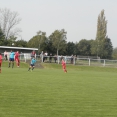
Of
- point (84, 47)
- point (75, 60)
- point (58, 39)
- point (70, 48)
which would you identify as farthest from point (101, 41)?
point (75, 60)

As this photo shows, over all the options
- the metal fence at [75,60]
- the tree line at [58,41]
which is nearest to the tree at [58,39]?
the tree line at [58,41]

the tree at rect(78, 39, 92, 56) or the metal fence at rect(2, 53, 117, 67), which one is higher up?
the tree at rect(78, 39, 92, 56)

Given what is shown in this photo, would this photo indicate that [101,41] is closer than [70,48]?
Yes

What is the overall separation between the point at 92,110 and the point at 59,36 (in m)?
72.7

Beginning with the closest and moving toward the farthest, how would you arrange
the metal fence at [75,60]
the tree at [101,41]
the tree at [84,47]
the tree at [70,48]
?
the metal fence at [75,60] < the tree at [101,41] < the tree at [70,48] < the tree at [84,47]

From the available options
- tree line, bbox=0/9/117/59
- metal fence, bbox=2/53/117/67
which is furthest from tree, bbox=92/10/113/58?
metal fence, bbox=2/53/117/67

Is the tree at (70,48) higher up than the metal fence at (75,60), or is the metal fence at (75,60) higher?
the tree at (70,48)

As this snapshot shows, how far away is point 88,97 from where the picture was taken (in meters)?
10.6

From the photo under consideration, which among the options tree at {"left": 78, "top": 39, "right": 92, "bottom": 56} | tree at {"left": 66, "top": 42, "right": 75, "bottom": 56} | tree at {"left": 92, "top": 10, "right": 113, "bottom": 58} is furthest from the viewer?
tree at {"left": 78, "top": 39, "right": 92, "bottom": 56}

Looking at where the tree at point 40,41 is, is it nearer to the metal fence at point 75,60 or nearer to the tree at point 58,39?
the tree at point 58,39

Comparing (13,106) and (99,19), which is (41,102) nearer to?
(13,106)

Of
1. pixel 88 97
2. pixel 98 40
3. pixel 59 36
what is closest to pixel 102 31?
pixel 98 40

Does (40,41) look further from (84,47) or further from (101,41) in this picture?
(84,47)

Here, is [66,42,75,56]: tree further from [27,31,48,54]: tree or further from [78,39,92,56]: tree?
[27,31,48,54]: tree
